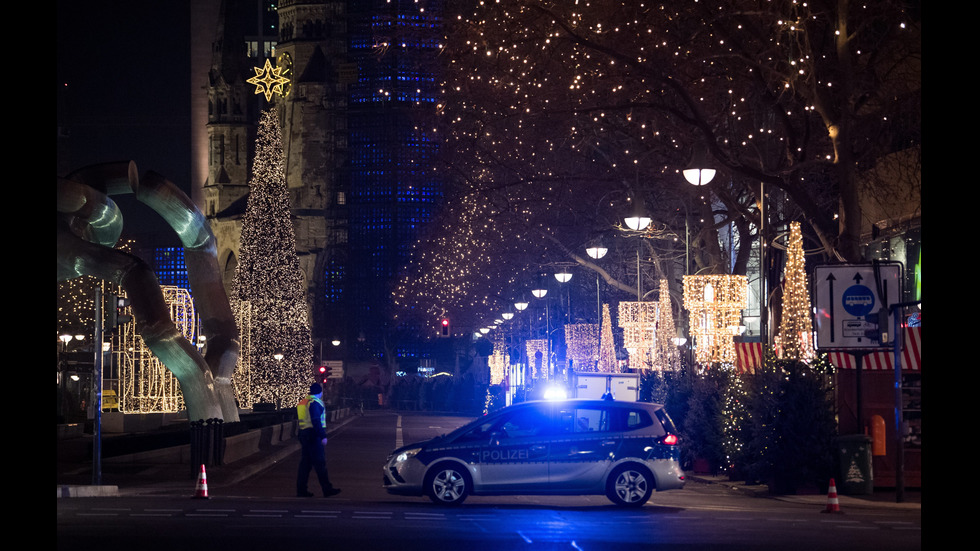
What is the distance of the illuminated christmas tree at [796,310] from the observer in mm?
25453

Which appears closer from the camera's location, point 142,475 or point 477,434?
point 477,434

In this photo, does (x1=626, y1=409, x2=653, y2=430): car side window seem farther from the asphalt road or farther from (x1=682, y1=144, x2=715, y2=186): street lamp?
(x1=682, y1=144, x2=715, y2=186): street lamp

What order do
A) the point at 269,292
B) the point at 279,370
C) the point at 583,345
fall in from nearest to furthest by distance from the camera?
the point at 583,345 → the point at 279,370 → the point at 269,292

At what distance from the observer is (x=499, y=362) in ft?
300

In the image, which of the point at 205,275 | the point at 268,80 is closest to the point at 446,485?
the point at 205,275

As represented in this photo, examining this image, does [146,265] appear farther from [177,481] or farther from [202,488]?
[202,488]

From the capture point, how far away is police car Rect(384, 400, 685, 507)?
65.3 feet

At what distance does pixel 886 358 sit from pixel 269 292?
146 feet

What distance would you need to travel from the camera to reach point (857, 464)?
22.7 m

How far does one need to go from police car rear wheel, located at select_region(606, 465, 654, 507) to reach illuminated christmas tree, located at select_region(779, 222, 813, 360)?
6.01 meters

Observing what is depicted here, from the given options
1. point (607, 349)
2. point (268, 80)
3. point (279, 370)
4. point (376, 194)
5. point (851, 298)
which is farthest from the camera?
point (376, 194)

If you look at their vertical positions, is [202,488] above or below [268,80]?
below

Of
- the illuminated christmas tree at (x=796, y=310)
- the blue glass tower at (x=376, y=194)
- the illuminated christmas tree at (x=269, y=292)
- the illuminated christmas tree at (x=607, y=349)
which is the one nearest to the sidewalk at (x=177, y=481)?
the illuminated christmas tree at (x=796, y=310)

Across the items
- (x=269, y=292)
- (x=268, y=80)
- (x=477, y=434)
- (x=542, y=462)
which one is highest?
(x=268, y=80)
